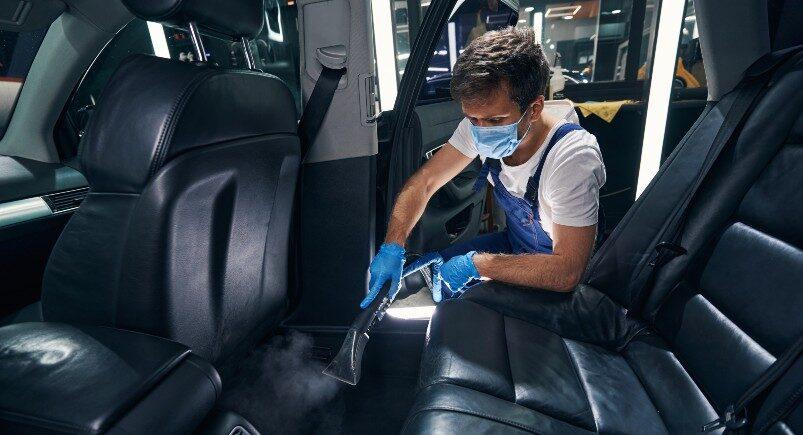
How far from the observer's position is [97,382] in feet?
2.20

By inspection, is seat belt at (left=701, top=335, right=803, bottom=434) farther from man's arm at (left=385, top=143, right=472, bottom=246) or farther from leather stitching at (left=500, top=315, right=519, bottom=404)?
man's arm at (left=385, top=143, right=472, bottom=246)

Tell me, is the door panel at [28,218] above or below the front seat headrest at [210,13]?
below

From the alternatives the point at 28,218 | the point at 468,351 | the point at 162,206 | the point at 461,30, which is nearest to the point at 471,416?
the point at 468,351

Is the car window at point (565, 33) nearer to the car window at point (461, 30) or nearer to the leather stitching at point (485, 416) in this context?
the car window at point (461, 30)

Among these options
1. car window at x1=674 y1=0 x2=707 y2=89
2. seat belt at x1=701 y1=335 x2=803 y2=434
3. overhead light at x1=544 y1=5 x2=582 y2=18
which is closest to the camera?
seat belt at x1=701 y1=335 x2=803 y2=434

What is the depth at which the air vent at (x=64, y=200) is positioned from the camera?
176 cm

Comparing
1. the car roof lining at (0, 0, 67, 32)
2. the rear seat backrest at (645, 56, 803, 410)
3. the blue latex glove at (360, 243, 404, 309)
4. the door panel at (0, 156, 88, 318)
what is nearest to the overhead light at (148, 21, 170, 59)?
the car roof lining at (0, 0, 67, 32)

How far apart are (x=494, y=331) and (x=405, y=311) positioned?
0.72 m

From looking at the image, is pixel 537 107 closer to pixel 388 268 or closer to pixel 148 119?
pixel 388 268

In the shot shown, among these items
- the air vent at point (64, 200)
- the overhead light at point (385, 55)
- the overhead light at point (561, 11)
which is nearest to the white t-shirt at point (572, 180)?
the overhead light at point (385, 55)

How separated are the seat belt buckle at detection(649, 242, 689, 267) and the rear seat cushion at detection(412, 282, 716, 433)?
0.62 ft

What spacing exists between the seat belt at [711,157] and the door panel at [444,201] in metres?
1.06

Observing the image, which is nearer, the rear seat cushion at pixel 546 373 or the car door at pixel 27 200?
the rear seat cushion at pixel 546 373

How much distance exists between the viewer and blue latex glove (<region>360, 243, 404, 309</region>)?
1479 mm
